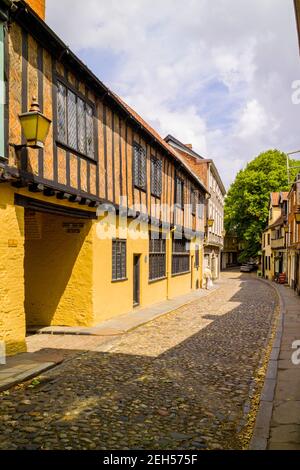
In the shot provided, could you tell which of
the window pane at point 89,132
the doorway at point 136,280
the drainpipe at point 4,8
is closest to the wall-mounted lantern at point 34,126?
the drainpipe at point 4,8

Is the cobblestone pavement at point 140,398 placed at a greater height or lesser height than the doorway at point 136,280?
lesser

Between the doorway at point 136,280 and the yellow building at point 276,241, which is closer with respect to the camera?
the doorway at point 136,280

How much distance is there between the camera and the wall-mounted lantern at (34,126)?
7.23 metres

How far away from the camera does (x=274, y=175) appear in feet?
145

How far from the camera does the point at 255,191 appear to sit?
45500mm

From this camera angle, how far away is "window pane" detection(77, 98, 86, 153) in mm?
10055

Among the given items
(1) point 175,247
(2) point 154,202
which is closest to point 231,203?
(1) point 175,247

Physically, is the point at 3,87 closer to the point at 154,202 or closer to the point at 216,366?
the point at 216,366

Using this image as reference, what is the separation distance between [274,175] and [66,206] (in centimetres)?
3833

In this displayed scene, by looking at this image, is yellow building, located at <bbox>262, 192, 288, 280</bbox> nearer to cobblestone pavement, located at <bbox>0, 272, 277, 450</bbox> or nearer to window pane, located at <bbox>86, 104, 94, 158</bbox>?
window pane, located at <bbox>86, 104, 94, 158</bbox>

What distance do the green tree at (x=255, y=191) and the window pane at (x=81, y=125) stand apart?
3693 centimetres
